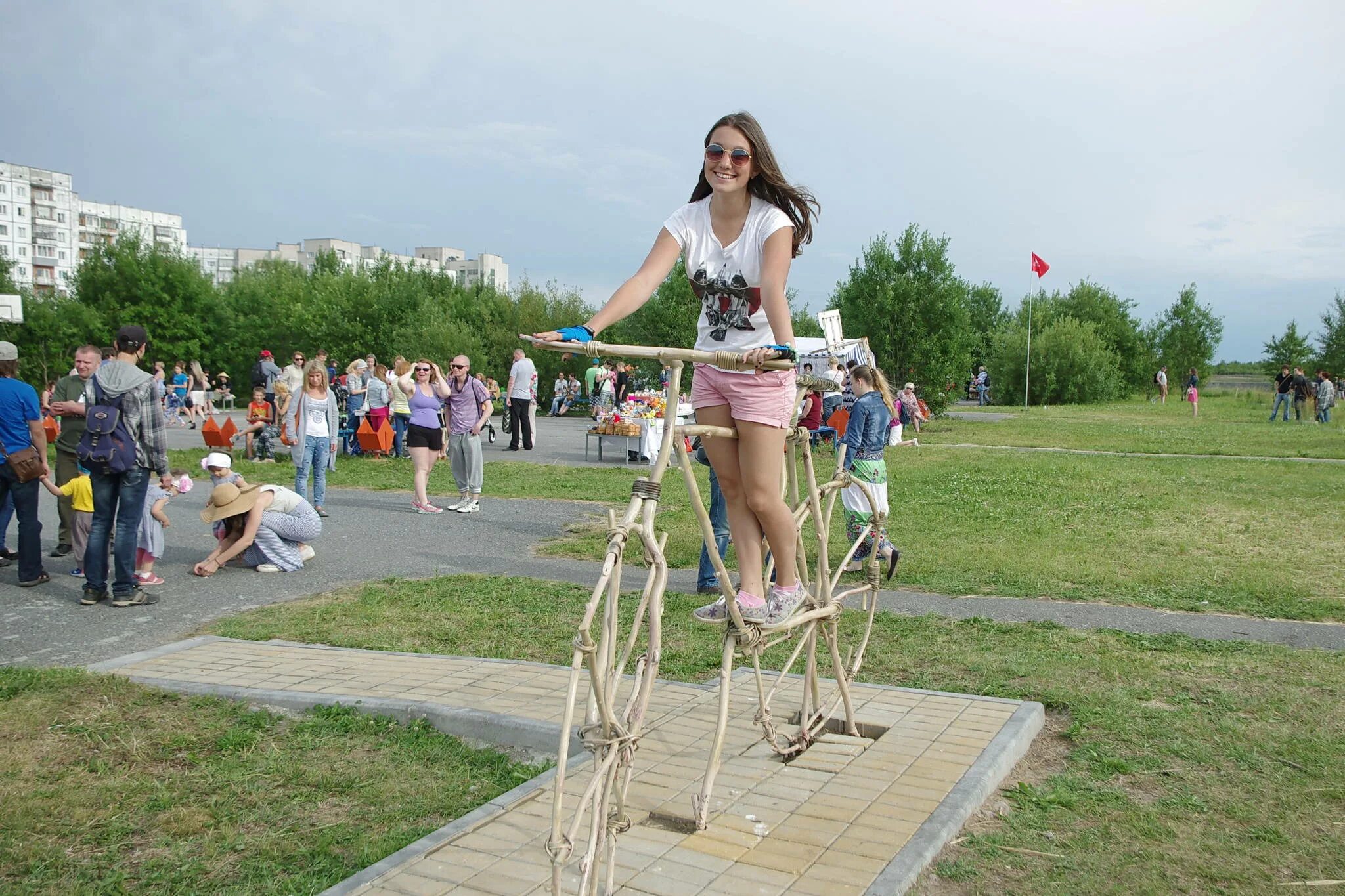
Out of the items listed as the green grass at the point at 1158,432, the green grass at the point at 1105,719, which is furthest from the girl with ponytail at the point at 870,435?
the green grass at the point at 1158,432

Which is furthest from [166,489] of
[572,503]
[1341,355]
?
[1341,355]

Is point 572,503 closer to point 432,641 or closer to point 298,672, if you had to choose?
point 432,641

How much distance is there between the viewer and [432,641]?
21.1 feet

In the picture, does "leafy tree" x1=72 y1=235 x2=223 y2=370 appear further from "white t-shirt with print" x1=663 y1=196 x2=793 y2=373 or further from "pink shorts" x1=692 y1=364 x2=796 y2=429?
"pink shorts" x1=692 y1=364 x2=796 y2=429

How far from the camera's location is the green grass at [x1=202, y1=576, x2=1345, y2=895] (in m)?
3.37

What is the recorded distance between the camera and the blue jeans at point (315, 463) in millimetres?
12227

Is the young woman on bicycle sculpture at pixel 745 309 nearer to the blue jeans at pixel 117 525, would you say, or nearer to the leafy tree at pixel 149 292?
the blue jeans at pixel 117 525

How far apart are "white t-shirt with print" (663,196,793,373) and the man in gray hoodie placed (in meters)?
5.28

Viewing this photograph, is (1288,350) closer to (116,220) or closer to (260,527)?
(260,527)

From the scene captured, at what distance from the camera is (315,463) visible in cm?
1246

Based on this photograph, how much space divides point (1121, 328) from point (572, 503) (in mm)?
57657

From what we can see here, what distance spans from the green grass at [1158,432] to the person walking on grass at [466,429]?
567 inches

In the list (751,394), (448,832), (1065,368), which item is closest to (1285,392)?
(1065,368)

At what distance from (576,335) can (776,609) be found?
1428 millimetres
